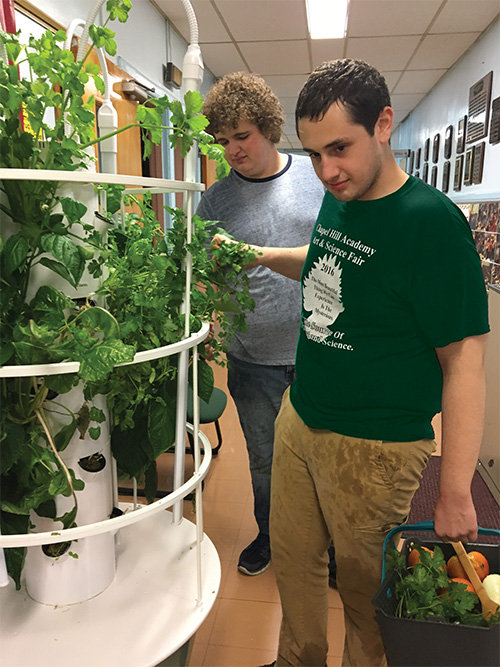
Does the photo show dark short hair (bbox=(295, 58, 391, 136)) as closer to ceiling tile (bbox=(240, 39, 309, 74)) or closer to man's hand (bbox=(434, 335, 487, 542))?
man's hand (bbox=(434, 335, 487, 542))

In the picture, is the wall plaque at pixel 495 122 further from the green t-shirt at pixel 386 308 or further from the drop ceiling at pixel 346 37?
the green t-shirt at pixel 386 308

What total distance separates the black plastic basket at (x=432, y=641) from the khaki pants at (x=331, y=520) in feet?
0.51

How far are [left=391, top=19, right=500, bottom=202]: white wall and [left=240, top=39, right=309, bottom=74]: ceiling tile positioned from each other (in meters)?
1.40

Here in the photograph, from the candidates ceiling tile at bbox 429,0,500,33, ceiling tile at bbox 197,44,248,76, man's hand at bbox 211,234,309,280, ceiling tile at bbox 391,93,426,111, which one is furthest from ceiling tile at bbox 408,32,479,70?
man's hand at bbox 211,234,309,280

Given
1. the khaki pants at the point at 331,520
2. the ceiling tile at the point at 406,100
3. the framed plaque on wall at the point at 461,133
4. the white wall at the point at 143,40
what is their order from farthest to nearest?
the ceiling tile at the point at 406,100, the framed plaque on wall at the point at 461,133, the white wall at the point at 143,40, the khaki pants at the point at 331,520

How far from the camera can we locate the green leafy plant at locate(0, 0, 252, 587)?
69cm

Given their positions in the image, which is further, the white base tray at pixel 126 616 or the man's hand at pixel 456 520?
the man's hand at pixel 456 520

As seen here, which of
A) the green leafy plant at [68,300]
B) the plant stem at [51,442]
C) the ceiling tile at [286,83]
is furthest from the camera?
the ceiling tile at [286,83]

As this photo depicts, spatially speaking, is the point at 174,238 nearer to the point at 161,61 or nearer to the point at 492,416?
the point at 492,416

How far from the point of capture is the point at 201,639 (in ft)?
5.17

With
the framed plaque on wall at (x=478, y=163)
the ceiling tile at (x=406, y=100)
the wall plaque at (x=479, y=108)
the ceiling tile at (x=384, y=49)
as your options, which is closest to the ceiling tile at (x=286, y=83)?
the ceiling tile at (x=384, y=49)

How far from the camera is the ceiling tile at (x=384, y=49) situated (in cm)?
Answer: 411

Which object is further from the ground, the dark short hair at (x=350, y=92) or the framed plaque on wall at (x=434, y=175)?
the framed plaque on wall at (x=434, y=175)

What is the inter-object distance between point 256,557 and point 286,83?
5036 mm
